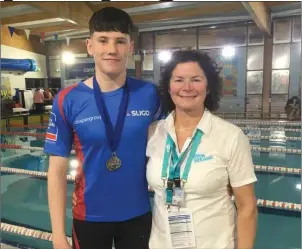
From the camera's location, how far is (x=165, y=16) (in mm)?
9594

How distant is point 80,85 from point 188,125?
0.48 m

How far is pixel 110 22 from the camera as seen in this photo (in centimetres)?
119

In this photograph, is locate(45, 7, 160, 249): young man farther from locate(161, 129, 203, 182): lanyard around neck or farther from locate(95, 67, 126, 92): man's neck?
locate(161, 129, 203, 182): lanyard around neck

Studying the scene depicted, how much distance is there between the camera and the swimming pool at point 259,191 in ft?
9.21

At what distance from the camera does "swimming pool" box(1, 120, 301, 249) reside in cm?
281

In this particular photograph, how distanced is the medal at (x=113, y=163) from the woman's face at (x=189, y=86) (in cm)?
32

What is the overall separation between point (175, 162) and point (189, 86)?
0.28m

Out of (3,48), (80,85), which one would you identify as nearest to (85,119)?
(80,85)

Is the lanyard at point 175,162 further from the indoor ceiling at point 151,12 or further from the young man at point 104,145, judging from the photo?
the indoor ceiling at point 151,12

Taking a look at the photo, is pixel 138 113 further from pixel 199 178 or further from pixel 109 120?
pixel 199 178

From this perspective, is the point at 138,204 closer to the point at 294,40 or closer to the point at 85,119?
the point at 85,119

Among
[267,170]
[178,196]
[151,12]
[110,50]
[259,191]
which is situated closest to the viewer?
[178,196]

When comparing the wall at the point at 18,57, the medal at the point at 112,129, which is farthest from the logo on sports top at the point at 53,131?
the wall at the point at 18,57

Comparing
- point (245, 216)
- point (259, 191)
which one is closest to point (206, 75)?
point (245, 216)
